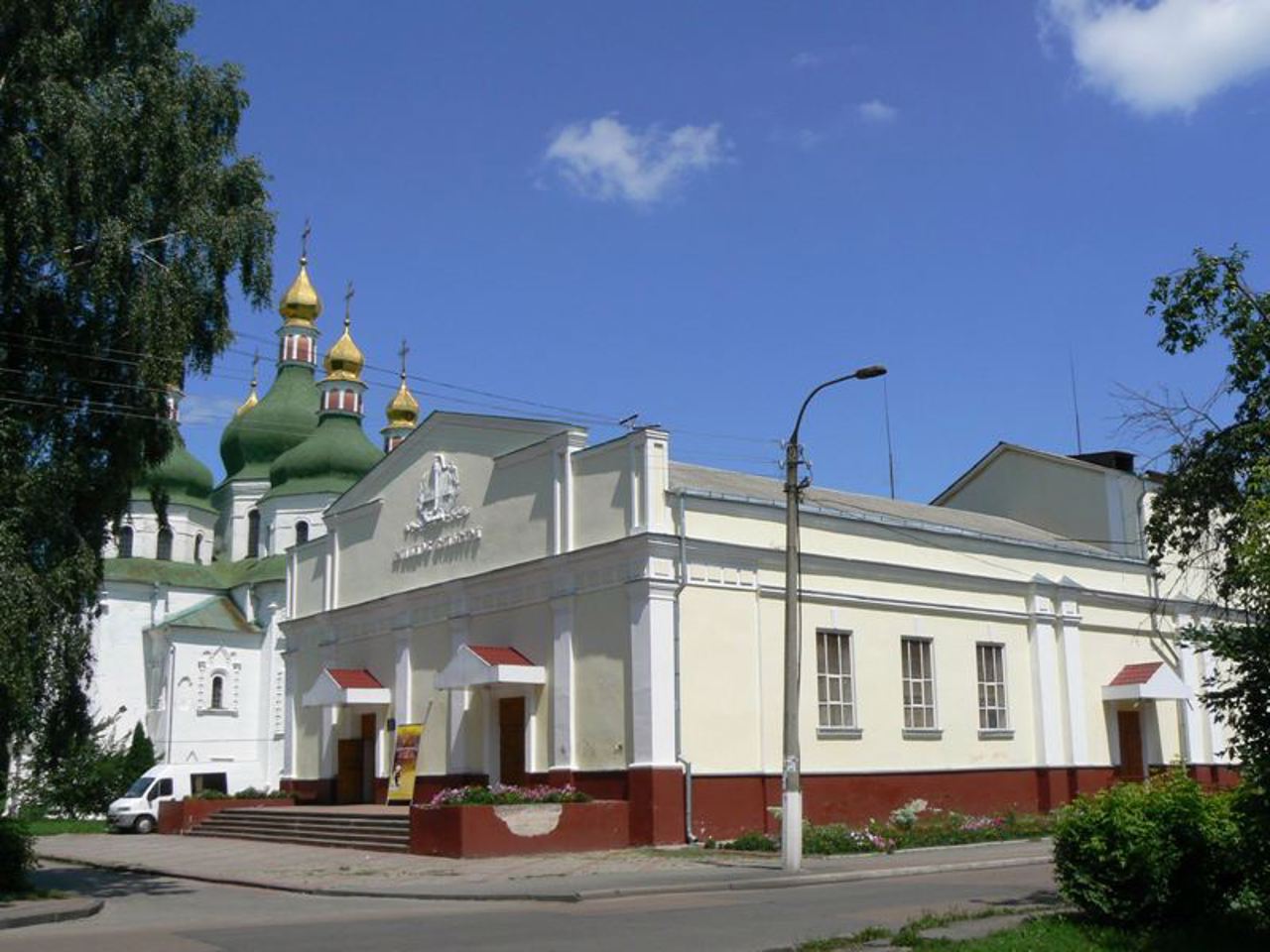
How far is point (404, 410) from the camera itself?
65.6 m

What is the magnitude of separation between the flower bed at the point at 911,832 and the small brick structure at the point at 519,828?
83.4 inches

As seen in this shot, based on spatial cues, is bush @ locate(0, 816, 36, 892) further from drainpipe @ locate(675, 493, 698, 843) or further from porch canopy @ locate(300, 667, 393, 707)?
porch canopy @ locate(300, 667, 393, 707)

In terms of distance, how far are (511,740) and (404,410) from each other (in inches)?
1555

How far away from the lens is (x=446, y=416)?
30.7m

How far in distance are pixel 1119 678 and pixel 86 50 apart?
25765 mm

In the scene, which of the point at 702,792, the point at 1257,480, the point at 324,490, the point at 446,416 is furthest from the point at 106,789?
the point at 1257,480

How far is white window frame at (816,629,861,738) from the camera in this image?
26.8m

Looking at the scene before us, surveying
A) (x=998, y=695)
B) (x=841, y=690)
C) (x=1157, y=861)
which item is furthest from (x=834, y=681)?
(x=1157, y=861)

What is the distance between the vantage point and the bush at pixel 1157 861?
1194 centimetres

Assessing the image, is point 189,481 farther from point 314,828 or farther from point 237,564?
point 314,828

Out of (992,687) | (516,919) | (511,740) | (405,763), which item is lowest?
(516,919)

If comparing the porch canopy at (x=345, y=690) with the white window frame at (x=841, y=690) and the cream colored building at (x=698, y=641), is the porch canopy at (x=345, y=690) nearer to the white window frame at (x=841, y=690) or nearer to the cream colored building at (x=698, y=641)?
the cream colored building at (x=698, y=641)

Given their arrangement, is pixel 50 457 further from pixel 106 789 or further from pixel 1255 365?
pixel 106 789

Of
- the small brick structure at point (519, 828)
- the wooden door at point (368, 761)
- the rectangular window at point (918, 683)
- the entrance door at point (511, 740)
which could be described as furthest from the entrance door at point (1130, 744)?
the wooden door at point (368, 761)
